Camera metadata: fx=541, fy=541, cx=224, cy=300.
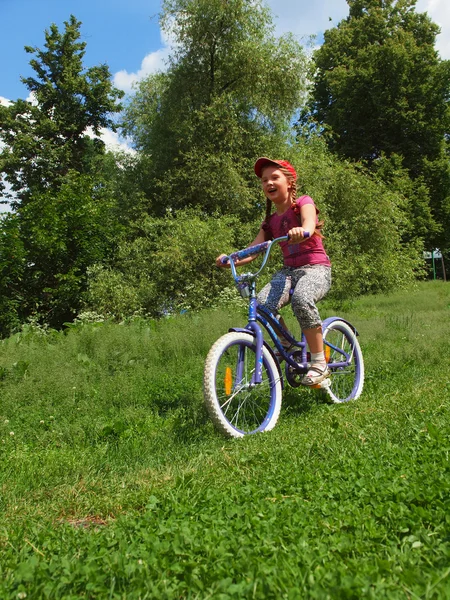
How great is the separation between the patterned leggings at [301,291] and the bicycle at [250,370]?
0.52ft

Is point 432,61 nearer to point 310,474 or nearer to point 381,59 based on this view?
point 381,59

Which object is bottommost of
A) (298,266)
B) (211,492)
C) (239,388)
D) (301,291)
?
(211,492)

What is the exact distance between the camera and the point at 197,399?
5.42 meters

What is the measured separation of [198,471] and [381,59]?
32.7m

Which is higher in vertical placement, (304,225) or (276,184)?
(276,184)

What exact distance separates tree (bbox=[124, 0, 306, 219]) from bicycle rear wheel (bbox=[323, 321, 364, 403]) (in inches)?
463

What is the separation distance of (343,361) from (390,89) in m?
29.5

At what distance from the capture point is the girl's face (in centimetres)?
493

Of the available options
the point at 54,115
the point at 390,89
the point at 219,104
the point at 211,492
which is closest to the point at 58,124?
the point at 54,115

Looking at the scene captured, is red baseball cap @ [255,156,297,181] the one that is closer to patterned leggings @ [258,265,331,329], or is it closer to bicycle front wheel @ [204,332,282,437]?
patterned leggings @ [258,265,331,329]

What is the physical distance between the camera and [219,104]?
1756 centimetres

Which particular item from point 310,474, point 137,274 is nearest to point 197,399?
point 310,474

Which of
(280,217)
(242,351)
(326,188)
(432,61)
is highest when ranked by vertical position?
(432,61)

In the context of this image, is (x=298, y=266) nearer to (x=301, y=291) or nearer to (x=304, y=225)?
(x=301, y=291)
